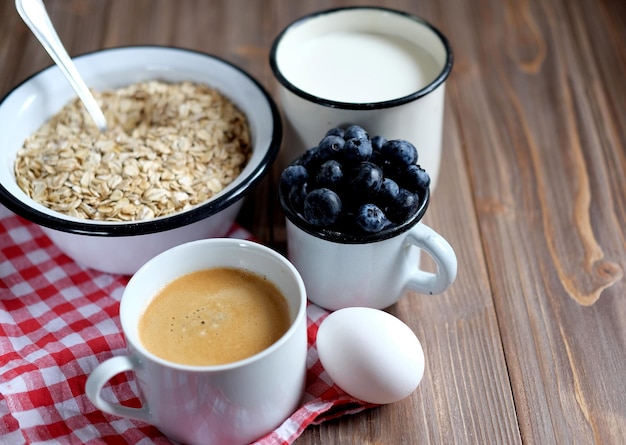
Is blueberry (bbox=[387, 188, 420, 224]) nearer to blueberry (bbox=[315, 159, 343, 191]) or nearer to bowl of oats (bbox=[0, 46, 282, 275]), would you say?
blueberry (bbox=[315, 159, 343, 191])

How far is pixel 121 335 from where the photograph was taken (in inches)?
39.2

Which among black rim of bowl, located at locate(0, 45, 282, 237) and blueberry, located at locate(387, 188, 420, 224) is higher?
blueberry, located at locate(387, 188, 420, 224)

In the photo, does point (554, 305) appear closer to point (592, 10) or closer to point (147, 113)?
point (147, 113)

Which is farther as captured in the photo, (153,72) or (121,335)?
(153,72)

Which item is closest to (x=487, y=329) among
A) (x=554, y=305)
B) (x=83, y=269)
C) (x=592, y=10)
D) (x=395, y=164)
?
(x=554, y=305)

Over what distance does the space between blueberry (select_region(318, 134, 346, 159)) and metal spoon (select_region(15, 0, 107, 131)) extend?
1.23 ft

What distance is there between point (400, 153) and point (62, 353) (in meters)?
0.48

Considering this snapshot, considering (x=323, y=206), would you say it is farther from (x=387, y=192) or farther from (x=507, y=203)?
(x=507, y=203)

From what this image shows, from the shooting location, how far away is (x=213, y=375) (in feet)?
2.56

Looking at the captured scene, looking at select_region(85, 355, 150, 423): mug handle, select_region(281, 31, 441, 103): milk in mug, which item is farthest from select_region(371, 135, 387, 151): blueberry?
select_region(85, 355, 150, 423): mug handle

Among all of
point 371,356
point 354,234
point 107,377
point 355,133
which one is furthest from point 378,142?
point 107,377

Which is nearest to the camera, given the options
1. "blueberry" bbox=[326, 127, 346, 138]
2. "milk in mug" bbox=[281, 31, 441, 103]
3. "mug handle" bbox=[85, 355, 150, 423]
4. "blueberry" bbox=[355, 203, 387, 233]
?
"mug handle" bbox=[85, 355, 150, 423]

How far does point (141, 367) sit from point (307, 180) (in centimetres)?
31

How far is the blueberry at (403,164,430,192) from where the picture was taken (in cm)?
95
